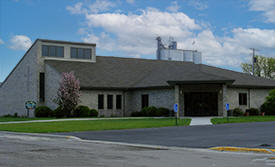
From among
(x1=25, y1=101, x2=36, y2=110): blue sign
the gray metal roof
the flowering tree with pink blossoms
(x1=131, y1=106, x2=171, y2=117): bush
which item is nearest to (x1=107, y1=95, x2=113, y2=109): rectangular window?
the gray metal roof

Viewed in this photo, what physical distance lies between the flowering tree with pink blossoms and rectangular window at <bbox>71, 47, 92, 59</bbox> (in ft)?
22.7

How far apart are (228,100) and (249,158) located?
96.5 ft

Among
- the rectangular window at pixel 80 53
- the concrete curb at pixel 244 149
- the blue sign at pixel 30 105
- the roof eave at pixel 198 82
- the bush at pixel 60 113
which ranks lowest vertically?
the concrete curb at pixel 244 149

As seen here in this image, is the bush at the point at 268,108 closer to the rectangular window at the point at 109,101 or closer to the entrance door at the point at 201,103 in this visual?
the entrance door at the point at 201,103

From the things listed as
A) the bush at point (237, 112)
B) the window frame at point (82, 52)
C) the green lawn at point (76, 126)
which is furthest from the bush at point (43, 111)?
the bush at point (237, 112)

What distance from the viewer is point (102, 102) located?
4328 cm

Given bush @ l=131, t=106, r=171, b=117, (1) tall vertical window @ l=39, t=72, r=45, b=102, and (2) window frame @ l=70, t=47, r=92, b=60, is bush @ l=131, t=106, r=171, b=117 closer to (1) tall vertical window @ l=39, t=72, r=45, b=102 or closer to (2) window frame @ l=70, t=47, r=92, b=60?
(2) window frame @ l=70, t=47, r=92, b=60

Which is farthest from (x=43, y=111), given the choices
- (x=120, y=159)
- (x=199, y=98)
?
(x=120, y=159)

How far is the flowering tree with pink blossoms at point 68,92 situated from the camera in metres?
A: 39.9

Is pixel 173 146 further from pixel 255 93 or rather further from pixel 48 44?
pixel 48 44

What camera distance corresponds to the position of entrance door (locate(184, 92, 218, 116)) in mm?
39594

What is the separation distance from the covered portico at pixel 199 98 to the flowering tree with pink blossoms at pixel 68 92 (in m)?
9.94

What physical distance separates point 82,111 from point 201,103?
12542 mm

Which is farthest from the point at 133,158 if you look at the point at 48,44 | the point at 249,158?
the point at 48,44
